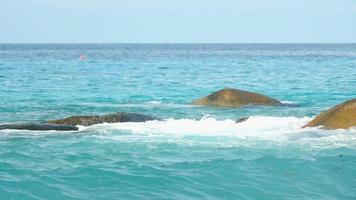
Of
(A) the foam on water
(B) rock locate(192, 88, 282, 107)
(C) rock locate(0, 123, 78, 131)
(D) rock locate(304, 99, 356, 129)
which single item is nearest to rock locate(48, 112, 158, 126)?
(A) the foam on water

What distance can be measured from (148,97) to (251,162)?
69.1 ft

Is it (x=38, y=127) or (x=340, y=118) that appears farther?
(x=38, y=127)

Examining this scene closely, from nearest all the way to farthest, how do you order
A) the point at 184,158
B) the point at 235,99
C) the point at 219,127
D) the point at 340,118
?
1. the point at 184,158
2. the point at 340,118
3. the point at 219,127
4. the point at 235,99

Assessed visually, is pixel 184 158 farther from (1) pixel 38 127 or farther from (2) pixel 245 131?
(1) pixel 38 127

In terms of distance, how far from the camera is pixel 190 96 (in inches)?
1436

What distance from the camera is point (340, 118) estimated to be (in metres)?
19.8

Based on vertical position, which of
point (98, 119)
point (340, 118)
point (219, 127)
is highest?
point (340, 118)

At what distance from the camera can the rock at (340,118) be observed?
64.1 ft

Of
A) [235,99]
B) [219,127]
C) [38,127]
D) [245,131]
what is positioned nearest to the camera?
[38,127]

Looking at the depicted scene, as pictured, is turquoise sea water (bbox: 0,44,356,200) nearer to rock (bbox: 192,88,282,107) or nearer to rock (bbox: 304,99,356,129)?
rock (bbox: 304,99,356,129)

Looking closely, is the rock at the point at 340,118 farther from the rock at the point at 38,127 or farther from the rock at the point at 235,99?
the rock at the point at 235,99

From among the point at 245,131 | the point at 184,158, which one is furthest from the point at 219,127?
the point at 184,158

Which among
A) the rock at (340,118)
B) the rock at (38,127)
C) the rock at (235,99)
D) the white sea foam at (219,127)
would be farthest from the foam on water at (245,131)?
the rock at (235,99)

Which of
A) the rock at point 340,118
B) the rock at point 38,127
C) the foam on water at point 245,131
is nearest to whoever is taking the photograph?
the foam on water at point 245,131
